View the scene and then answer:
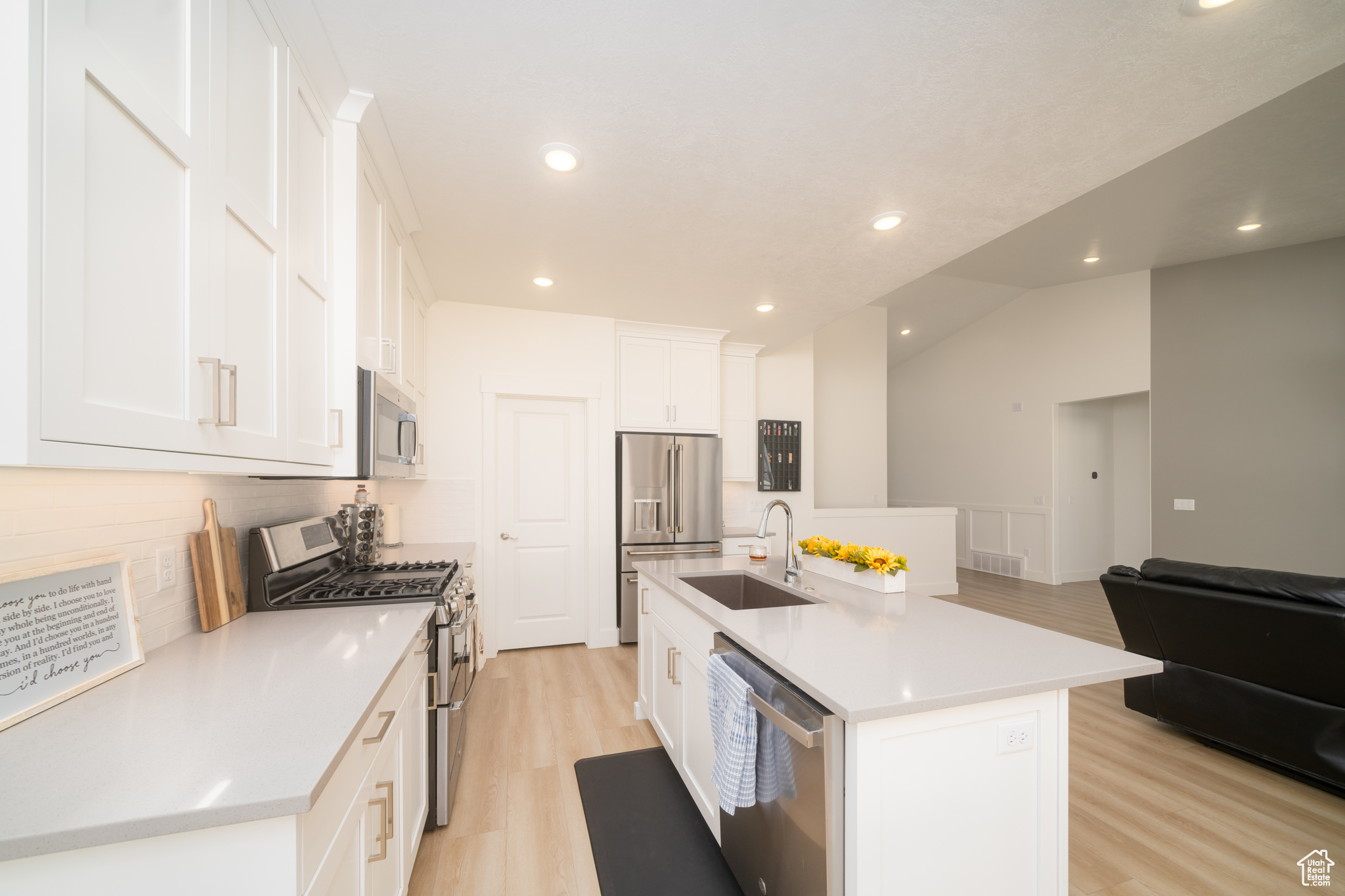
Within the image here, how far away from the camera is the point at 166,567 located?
1435 millimetres

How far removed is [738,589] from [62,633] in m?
2.19

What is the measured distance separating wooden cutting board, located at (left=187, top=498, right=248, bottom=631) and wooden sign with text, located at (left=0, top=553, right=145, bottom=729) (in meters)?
0.32

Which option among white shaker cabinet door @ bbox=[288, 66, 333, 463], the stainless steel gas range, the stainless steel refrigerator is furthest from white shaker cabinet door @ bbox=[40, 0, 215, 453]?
the stainless steel refrigerator

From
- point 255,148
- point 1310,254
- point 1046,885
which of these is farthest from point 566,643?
point 1310,254

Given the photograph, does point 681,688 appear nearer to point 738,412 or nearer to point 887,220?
point 887,220

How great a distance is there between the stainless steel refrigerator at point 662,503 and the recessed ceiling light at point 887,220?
2116 millimetres

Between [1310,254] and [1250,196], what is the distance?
160 cm

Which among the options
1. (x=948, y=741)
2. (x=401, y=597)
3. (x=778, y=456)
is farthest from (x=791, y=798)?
(x=778, y=456)

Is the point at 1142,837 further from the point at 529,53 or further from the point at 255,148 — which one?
the point at 255,148

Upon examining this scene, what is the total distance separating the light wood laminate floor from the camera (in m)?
1.75

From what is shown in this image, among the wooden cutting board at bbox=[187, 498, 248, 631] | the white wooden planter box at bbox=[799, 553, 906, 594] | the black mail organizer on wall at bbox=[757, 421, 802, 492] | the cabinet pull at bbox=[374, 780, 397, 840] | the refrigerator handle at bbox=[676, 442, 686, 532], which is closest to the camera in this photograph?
the cabinet pull at bbox=[374, 780, 397, 840]

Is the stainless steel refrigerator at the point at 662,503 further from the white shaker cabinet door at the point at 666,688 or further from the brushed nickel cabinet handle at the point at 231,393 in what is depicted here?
the brushed nickel cabinet handle at the point at 231,393

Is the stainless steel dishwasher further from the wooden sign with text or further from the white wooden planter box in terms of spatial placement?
the wooden sign with text

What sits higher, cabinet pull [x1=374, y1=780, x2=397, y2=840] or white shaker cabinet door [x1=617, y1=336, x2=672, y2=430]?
white shaker cabinet door [x1=617, y1=336, x2=672, y2=430]
